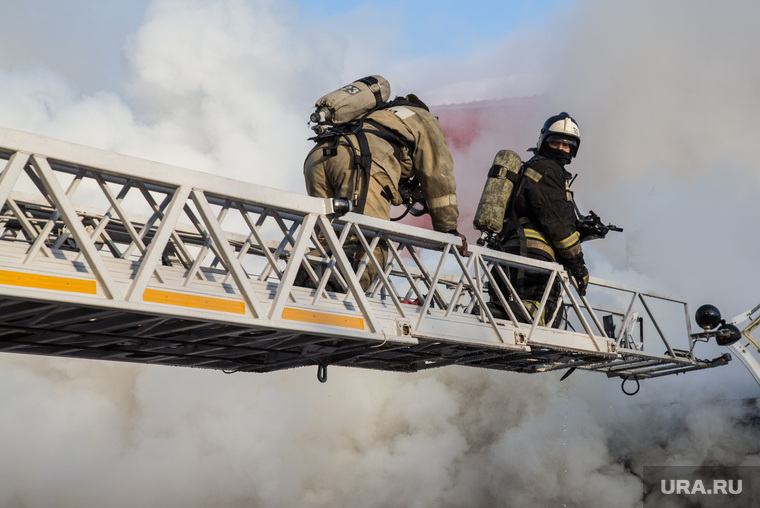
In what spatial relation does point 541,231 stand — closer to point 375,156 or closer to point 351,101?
point 375,156

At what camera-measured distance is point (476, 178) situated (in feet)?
71.5

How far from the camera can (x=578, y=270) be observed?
6.98 meters

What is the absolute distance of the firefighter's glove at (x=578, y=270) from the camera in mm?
6953

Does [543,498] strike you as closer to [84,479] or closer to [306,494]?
[306,494]

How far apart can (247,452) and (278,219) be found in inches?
424

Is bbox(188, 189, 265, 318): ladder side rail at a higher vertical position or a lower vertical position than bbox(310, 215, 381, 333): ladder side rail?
lower

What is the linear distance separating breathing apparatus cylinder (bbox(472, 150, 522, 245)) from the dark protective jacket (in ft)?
0.29

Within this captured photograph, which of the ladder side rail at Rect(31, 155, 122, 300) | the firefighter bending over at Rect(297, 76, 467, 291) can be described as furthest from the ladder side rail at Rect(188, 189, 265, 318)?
the firefighter bending over at Rect(297, 76, 467, 291)

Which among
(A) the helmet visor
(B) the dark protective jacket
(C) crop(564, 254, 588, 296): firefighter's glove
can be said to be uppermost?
(A) the helmet visor

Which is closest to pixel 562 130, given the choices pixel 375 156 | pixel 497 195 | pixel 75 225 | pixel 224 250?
pixel 497 195

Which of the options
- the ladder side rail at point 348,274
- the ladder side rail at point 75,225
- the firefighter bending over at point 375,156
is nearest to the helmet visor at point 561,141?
the firefighter bending over at point 375,156

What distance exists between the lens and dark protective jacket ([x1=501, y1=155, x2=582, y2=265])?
6.86 metres

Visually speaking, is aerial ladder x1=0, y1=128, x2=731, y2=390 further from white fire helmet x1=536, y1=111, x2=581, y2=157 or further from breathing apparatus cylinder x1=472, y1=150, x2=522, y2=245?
white fire helmet x1=536, y1=111, x2=581, y2=157

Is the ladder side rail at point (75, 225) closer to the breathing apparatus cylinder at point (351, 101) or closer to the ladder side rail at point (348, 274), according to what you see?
the ladder side rail at point (348, 274)
